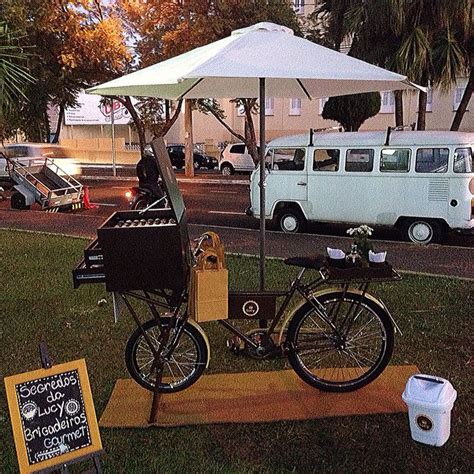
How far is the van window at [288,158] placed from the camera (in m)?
11.0

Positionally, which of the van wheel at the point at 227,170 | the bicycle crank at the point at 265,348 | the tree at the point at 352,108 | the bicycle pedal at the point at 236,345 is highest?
the tree at the point at 352,108

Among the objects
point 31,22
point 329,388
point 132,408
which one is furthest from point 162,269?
point 31,22

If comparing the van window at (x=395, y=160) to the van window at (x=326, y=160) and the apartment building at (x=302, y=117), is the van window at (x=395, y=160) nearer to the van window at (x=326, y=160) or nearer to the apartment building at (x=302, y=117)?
the van window at (x=326, y=160)

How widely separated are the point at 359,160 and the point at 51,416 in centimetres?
863

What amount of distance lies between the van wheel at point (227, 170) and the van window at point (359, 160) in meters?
16.0

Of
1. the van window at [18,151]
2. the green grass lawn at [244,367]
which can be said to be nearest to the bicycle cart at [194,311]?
the green grass lawn at [244,367]

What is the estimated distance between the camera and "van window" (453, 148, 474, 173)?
9.52m

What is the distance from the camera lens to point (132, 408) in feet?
12.9

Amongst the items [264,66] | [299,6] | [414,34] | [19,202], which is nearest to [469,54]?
[414,34]

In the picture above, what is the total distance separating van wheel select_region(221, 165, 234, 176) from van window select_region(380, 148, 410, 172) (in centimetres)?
1643

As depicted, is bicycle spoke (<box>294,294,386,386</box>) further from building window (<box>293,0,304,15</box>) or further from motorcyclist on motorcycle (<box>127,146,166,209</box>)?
building window (<box>293,0,304,15</box>)

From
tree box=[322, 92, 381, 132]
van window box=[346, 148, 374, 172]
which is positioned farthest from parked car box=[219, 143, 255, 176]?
van window box=[346, 148, 374, 172]

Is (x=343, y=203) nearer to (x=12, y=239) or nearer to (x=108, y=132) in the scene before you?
(x=12, y=239)

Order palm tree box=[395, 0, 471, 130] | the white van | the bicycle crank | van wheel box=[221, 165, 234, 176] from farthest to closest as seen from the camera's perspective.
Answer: van wheel box=[221, 165, 234, 176] → palm tree box=[395, 0, 471, 130] → the white van → the bicycle crank
